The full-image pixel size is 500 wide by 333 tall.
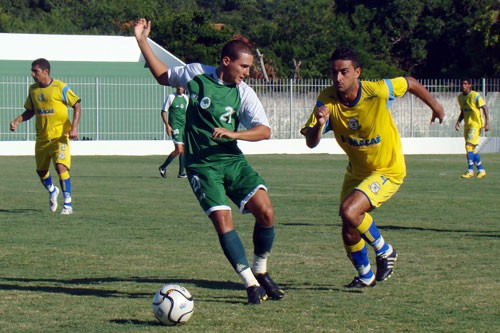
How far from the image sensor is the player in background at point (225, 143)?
7.38m

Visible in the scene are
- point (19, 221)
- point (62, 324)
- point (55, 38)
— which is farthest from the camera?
point (55, 38)

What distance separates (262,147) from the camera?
3466cm

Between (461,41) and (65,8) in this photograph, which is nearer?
(461,41)

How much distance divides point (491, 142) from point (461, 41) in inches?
814

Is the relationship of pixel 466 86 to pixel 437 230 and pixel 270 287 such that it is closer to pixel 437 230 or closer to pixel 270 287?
pixel 437 230

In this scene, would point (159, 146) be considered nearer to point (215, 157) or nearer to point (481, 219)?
point (481, 219)

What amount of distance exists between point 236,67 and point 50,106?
22.2ft

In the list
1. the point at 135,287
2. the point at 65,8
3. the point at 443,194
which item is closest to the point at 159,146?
the point at 443,194

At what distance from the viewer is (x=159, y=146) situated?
34.2 meters

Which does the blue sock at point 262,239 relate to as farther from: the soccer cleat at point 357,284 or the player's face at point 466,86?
the player's face at point 466,86

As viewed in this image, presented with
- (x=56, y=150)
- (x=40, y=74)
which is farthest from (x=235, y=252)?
(x=56, y=150)

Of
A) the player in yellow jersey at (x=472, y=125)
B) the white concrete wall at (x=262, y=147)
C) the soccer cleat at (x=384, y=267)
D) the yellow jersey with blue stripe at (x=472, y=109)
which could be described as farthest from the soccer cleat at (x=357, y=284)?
the white concrete wall at (x=262, y=147)

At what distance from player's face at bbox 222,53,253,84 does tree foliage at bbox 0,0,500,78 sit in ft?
135

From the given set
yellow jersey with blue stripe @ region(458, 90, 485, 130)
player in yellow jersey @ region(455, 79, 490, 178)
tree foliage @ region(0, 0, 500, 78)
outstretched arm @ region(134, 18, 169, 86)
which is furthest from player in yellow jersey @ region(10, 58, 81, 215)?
tree foliage @ region(0, 0, 500, 78)
